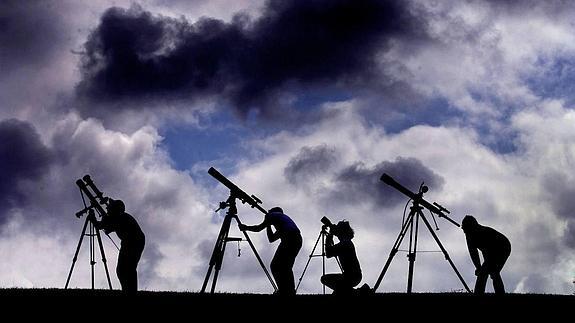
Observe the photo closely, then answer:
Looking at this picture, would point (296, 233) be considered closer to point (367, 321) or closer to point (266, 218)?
point (266, 218)

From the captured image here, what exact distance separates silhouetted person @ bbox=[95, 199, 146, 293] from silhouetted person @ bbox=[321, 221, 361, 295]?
467cm

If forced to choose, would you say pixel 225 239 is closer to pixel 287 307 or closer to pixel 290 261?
pixel 290 261

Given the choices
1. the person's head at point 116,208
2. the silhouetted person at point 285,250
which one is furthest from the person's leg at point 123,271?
the silhouetted person at point 285,250

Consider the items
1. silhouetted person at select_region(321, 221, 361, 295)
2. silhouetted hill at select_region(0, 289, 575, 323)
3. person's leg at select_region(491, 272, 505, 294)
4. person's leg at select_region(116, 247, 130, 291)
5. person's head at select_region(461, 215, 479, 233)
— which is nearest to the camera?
silhouetted hill at select_region(0, 289, 575, 323)

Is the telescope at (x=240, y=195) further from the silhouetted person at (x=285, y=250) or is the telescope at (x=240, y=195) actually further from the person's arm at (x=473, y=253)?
the person's arm at (x=473, y=253)

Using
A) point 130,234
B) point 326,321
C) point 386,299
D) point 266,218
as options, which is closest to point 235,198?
point 266,218

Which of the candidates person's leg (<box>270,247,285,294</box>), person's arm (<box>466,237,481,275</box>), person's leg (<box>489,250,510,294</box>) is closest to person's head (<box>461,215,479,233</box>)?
person's arm (<box>466,237,481,275</box>)

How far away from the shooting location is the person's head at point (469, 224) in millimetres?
18333

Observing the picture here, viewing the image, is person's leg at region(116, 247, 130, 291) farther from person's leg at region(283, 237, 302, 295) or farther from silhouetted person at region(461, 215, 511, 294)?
silhouetted person at region(461, 215, 511, 294)

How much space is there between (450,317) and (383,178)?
927 centimetres

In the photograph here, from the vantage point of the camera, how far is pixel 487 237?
715 inches

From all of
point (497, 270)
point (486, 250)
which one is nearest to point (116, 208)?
point (486, 250)

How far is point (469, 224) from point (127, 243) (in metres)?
8.85

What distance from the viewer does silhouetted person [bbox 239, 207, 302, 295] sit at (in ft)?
53.7
